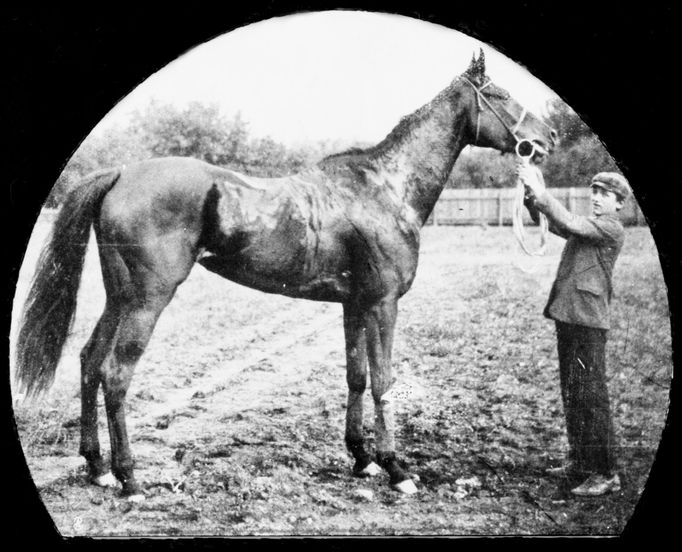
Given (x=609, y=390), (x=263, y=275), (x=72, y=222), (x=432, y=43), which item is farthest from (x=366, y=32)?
(x=609, y=390)

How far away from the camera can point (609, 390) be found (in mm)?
6754

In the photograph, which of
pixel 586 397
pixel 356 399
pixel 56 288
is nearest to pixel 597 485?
pixel 586 397

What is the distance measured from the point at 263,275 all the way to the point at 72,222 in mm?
993

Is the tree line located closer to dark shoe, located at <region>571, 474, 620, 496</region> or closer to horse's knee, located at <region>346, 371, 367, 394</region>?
horse's knee, located at <region>346, 371, 367, 394</region>

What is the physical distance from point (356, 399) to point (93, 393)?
4.37ft

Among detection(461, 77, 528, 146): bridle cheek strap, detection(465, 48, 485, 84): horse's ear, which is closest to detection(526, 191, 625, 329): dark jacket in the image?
detection(461, 77, 528, 146): bridle cheek strap

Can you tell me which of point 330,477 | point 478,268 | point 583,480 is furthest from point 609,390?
point 330,477

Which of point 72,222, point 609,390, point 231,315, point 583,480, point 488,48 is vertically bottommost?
point 583,480

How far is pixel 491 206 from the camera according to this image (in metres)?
6.73

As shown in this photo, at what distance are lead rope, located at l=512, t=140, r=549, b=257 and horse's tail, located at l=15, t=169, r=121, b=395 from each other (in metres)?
2.00

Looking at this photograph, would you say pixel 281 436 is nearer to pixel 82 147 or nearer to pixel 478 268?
pixel 478 268

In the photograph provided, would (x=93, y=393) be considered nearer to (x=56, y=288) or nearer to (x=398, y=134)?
(x=56, y=288)

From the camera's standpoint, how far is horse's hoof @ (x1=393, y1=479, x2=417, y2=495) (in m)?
6.71

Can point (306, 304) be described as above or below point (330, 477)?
above
